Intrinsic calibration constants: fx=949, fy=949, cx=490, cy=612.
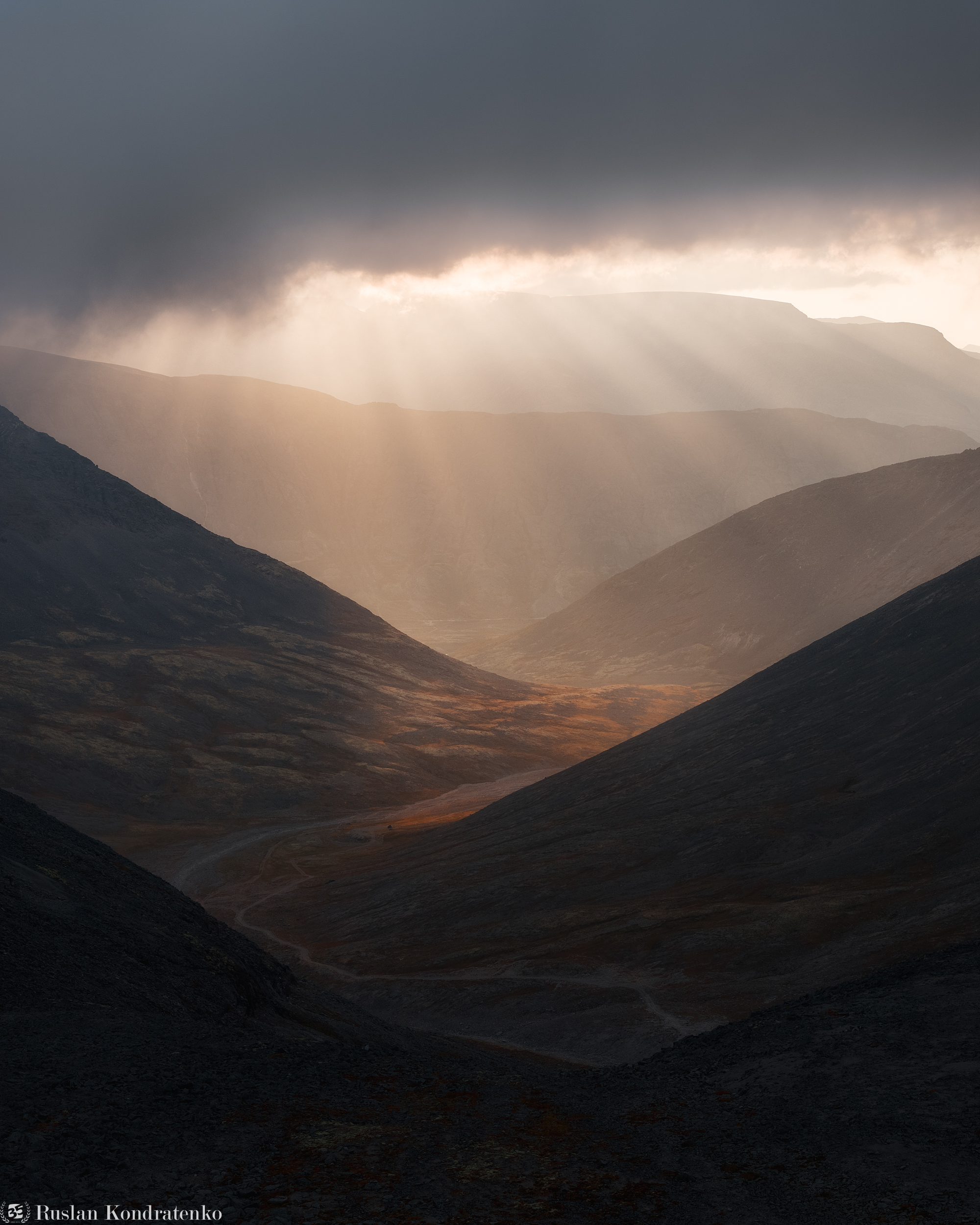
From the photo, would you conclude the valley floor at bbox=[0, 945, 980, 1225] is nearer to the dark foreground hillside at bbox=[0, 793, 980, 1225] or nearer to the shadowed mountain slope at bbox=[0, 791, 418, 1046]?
the dark foreground hillside at bbox=[0, 793, 980, 1225]

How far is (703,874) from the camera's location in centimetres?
3888

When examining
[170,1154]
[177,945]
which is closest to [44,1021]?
[170,1154]

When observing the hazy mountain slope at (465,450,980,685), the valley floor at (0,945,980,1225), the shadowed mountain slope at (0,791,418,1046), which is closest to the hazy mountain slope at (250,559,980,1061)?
the shadowed mountain slope at (0,791,418,1046)

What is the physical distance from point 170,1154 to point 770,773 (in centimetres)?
3680

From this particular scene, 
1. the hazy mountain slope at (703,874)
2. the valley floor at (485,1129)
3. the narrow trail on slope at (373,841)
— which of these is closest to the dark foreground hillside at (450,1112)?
the valley floor at (485,1129)

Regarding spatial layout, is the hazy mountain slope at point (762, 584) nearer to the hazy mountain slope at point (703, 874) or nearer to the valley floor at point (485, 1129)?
the hazy mountain slope at point (703, 874)

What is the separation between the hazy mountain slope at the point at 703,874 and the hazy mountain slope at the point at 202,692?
2235cm

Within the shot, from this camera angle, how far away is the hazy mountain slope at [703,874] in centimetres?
2994

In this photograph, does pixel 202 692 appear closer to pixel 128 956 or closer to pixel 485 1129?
pixel 128 956

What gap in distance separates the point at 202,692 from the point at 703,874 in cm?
6410

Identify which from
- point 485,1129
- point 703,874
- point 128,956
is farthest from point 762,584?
point 485,1129

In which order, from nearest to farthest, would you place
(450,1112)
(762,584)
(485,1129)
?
(485,1129), (450,1112), (762,584)

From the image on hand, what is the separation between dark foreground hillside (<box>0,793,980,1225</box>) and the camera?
11.5 metres

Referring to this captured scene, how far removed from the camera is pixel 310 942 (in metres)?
41.5
